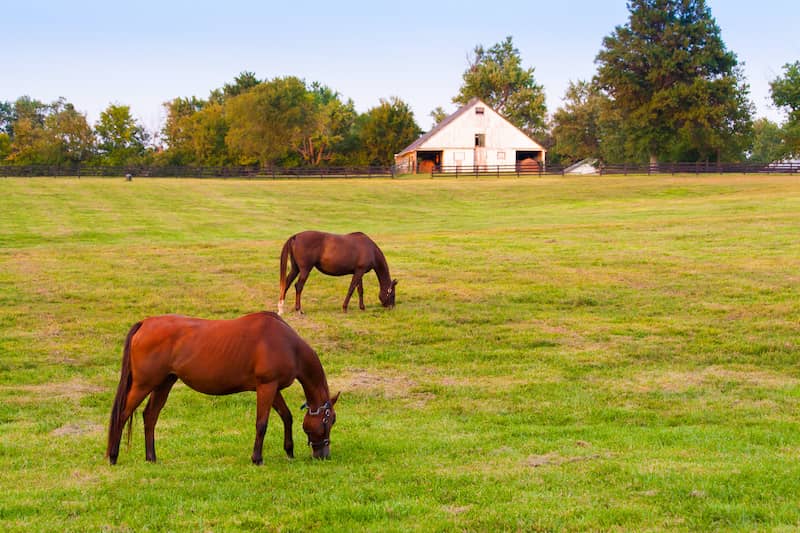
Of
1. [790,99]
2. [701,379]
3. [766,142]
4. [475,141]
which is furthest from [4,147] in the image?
[766,142]

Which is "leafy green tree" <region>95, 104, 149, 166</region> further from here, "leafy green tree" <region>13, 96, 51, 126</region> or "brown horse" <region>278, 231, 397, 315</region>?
"brown horse" <region>278, 231, 397, 315</region>

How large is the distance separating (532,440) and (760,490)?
8.67ft

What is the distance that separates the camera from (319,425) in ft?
25.9

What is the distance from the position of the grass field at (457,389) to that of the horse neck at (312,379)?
635 millimetres

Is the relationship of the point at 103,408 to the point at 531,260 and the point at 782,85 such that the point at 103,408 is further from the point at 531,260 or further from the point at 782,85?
the point at 782,85

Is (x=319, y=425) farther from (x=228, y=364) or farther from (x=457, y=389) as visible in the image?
(x=457, y=389)

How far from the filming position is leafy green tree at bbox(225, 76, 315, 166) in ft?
291

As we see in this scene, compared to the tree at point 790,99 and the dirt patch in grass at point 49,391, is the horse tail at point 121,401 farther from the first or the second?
the tree at point 790,99

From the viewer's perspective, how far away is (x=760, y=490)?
6945mm

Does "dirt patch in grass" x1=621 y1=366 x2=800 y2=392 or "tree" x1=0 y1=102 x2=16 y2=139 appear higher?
"tree" x1=0 y1=102 x2=16 y2=139

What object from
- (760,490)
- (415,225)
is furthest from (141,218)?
(760,490)

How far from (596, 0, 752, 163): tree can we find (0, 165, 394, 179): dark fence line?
2652cm

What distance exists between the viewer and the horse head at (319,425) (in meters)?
7.89

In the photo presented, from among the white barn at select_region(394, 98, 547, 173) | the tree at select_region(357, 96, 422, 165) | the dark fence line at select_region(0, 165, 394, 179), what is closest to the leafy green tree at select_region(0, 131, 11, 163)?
the dark fence line at select_region(0, 165, 394, 179)
